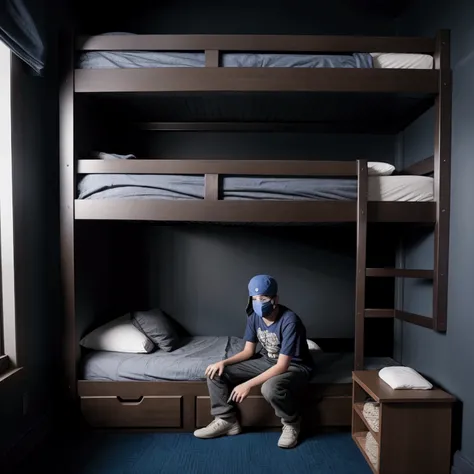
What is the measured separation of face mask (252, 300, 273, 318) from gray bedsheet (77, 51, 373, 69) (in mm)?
1330

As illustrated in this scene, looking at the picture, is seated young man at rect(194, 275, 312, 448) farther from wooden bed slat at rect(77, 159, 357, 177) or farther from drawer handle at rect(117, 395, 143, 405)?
wooden bed slat at rect(77, 159, 357, 177)

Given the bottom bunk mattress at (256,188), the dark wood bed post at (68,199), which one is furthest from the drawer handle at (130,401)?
the bottom bunk mattress at (256,188)

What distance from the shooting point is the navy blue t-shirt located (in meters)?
2.08

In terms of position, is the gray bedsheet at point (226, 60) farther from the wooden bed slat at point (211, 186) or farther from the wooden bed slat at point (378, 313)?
the wooden bed slat at point (378, 313)

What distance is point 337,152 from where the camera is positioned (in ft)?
9.46

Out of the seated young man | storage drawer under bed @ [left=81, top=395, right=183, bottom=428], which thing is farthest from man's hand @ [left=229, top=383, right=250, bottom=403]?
storage drawer under bed @ [left=81, top=395, right=183, bottom=428]

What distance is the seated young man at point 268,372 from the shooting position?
2.03m

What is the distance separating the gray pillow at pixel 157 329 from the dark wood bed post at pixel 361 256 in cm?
117

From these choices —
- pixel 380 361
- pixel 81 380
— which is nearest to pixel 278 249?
pixel 380 361

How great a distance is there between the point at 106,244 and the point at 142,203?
843 mm

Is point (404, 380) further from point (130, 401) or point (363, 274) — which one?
point (130, 401)

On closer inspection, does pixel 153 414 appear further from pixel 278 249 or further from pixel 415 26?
pixel 415 26

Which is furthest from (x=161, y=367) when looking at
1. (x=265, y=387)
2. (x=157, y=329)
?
(x=265, y=387)

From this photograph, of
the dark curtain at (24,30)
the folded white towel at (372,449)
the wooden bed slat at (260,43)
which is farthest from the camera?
the wooden bed slat at (260,43)
